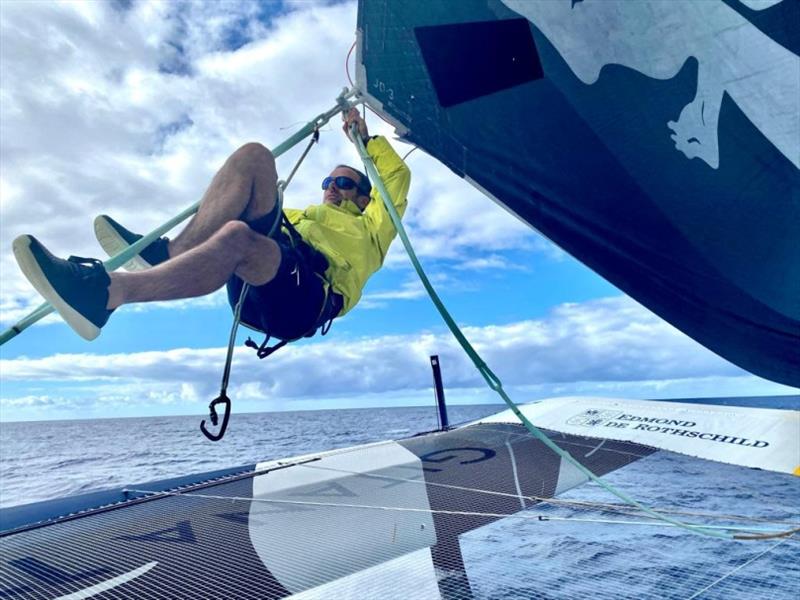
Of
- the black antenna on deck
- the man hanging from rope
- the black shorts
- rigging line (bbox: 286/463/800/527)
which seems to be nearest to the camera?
the man hanging from rope

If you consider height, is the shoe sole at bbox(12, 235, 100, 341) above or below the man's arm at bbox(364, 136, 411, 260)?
below

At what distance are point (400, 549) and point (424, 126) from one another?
8.10 ft

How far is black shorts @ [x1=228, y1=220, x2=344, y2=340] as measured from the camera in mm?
2912

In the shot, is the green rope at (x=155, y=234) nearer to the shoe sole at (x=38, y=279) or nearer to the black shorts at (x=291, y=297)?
the shoe sole at (x=38, y=279)

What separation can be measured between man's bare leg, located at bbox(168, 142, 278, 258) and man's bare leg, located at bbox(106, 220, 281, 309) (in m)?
0.07

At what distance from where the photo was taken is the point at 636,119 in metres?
2.90

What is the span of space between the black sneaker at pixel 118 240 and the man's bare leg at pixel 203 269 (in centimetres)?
35

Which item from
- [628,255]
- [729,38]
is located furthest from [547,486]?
[729,38]

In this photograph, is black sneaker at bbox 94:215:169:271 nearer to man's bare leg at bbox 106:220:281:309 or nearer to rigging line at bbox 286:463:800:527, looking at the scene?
man's bare leg at bbox 106:220:281:309

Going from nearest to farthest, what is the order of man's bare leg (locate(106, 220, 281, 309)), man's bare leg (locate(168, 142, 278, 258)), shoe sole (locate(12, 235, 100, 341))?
1. shoe sole (locate(12, 235, 100, 341))
2. man's bare leg (locate(106, 220, 281, 309))
3. man's bare leg (locate(168, 142, 278, 258))

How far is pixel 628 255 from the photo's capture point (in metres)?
3.37

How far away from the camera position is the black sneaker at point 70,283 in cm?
191

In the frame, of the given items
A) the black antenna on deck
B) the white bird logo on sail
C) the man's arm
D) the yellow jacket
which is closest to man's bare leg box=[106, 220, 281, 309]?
the yellow jacket

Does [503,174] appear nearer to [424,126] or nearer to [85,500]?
[424,126]
